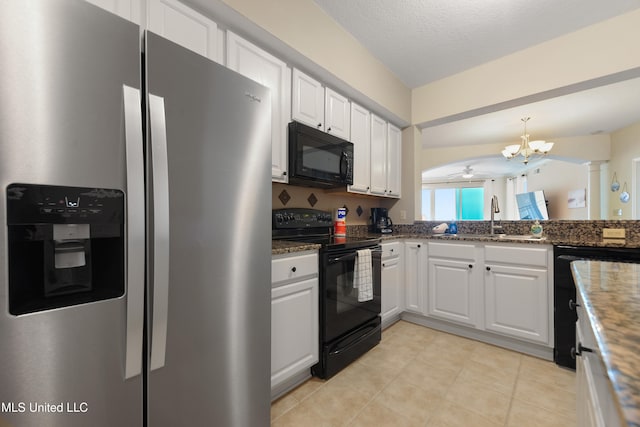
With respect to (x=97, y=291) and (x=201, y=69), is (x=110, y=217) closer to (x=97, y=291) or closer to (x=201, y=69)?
(x=97, y=291)

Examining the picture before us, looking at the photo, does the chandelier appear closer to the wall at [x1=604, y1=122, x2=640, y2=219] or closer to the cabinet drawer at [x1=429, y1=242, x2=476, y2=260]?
the wall at [x1=604, y1=122, x2=640, y2=219]

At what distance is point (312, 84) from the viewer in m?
2.12

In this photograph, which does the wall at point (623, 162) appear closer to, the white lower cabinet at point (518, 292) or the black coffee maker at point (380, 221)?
the white lower cabinet at point (518, 292)

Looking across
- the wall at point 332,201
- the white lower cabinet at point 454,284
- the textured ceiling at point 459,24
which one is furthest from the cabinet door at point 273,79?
the white lower cabinet at point 454,284

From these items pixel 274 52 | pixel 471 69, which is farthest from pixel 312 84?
pixel 471 69

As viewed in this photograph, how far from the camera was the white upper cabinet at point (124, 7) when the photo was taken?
109 cm

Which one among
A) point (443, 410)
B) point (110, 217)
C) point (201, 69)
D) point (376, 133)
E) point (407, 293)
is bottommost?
point (443, 410)

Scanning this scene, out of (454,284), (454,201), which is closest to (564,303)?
(454,284)

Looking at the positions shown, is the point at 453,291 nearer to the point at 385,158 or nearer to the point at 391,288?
the point at 391,288

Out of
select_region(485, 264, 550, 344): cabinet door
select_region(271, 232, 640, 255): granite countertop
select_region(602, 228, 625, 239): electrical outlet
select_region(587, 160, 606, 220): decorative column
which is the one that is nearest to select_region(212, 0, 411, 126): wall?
select_region(271, 232, 640, 255): granite countertop

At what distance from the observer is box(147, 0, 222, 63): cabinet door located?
1.27 metres

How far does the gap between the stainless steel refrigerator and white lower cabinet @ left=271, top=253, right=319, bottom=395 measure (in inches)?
13.7

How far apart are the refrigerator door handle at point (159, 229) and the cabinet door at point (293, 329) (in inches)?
25.4

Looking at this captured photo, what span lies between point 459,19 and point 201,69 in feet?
6.84
